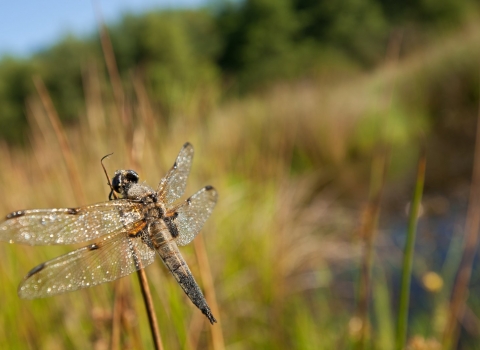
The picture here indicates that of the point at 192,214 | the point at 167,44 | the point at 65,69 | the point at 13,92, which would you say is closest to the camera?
the point at 192,214

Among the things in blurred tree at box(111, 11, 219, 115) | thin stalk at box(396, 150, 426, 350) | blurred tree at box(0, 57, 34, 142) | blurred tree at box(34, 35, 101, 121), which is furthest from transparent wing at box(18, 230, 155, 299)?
blurred tree at box(0, 57, 34, 142)

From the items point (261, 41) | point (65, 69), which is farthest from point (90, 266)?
point (65, 69)

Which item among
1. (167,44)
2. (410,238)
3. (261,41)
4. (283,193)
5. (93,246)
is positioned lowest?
(261,41)

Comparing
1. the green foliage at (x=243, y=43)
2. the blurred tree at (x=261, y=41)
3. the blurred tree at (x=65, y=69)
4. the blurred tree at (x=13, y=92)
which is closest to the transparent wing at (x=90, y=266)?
the green foliage at (x=243, y=43)

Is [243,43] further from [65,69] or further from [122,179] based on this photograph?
[122,179]

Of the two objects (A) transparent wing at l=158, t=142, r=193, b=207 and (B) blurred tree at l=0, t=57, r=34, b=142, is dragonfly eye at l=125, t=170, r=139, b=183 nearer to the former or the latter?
(A) transparent wing at l=158, t=142, r=193, b=207

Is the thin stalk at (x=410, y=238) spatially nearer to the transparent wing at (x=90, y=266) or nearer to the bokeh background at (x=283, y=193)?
the bokeh background at (x=283, y=193)
